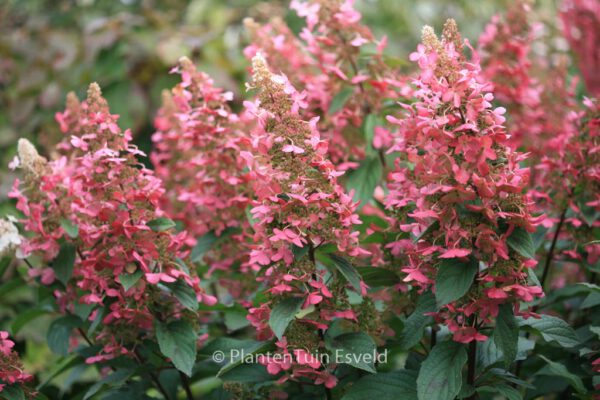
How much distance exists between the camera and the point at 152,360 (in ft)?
6.66

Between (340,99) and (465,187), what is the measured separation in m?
0.83

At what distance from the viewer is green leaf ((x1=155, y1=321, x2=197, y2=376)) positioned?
1.79 metres

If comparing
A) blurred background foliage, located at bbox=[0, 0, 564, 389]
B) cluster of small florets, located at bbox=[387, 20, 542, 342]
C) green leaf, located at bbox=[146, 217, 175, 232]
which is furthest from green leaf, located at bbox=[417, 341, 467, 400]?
blurred background foliage, located at bbox=[0, 0, 564, 389]

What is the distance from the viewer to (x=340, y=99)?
2.27 m

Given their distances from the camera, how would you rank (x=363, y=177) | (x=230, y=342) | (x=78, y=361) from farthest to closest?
1. (x=363, y=177)
2. (x=78, y=361)
3. (x=230, y=342)

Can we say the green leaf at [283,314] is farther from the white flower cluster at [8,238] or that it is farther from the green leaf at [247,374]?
the white flower cluster at [8,238]

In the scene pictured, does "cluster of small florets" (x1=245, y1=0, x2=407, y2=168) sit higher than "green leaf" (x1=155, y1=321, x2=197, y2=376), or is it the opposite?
"cluster of small florets" (x1=245, y1=0, x2=407, y2=168)

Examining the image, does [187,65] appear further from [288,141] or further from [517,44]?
[517,44]

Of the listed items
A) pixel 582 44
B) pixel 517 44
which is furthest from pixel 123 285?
pixel 517 44

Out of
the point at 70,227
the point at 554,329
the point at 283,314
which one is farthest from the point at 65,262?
the point at 554,329

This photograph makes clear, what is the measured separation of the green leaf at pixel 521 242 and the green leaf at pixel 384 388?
44 centimetres

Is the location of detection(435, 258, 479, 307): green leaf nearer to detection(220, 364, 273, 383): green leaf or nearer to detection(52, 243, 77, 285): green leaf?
detection(220, 364, 273, 383): green leaf

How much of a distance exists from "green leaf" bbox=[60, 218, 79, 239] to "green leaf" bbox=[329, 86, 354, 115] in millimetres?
851

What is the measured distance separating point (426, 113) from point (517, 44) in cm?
123
